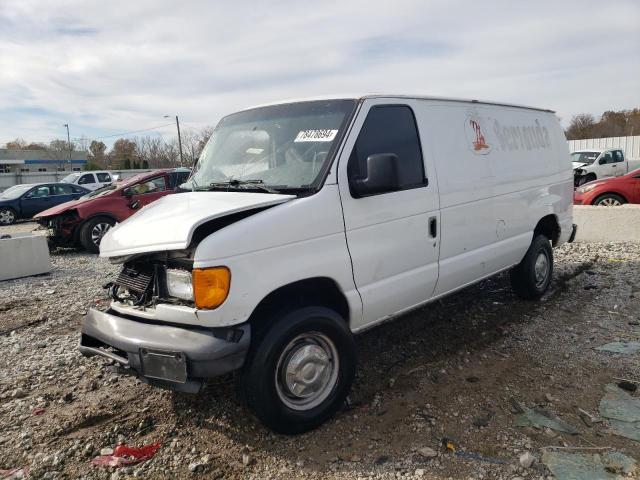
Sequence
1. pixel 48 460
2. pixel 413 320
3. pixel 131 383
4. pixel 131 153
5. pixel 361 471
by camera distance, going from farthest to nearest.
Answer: pixel 131 153 → pixel 413 320 → pixel 131 383 → pixel 48 460 → pixel 361 471

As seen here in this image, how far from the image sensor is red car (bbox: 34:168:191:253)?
10539 millimetres

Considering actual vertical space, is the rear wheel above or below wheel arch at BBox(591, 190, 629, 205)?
above

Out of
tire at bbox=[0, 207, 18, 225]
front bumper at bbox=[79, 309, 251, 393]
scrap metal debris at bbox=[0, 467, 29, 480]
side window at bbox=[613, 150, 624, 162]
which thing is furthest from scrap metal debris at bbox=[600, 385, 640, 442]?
side window at bbox=[613, 150, 624, 162]

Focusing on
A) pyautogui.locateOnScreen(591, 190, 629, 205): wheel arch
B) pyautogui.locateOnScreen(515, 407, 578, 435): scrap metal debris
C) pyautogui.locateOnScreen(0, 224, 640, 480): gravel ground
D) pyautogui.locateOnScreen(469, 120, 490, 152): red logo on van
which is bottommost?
pyautogui.locateOnScreen(515, 407, 578, 435): scrap metal debris

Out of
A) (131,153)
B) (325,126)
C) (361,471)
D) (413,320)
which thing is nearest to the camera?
(361,471)

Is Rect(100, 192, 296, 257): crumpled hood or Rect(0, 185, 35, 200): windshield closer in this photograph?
Rect(100, 192, 296, 257): crumpled hood

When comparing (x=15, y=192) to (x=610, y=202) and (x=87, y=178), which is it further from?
(x=610, y=202)

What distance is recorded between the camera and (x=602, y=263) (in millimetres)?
7457

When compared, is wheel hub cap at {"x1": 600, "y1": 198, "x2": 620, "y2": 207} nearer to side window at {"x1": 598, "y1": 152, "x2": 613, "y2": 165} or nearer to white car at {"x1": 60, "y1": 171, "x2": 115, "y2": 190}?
side window at {"x1": 598, "y1": 152, "x2": 613, "y2": 165}

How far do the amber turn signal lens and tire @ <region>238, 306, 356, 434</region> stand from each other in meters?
0.39

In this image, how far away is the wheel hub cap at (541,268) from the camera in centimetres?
584

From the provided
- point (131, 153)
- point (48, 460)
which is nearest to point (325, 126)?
point (48, 460)

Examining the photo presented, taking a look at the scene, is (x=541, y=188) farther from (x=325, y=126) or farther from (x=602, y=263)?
(x=325, y=126)

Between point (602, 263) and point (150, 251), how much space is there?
7.01 metres
